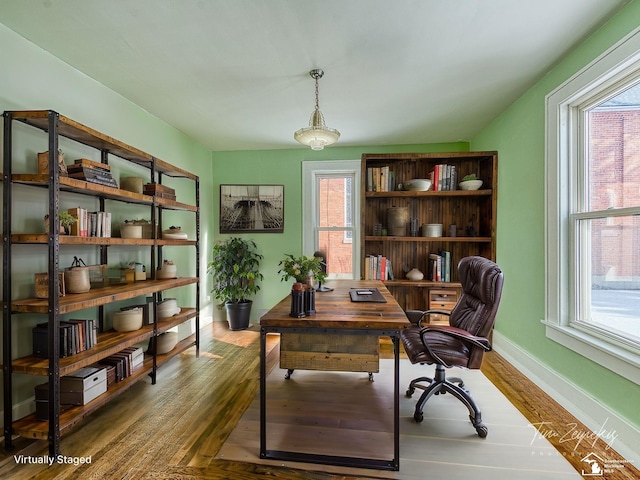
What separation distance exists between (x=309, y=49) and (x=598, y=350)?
106 inches

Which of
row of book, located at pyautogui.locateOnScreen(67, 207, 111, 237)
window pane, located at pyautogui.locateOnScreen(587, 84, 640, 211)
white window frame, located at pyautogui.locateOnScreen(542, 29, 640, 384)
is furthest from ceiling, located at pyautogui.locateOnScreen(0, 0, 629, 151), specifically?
row of book, located at pyautogui.locateOnScreen(67, 207, 111, 237)

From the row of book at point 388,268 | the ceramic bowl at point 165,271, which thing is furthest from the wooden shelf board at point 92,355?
the row of book at point 388,268

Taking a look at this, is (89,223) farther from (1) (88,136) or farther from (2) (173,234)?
(2) (173,234)

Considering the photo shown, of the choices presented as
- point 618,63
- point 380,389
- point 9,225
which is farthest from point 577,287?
point 9,225

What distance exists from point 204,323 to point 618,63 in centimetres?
462

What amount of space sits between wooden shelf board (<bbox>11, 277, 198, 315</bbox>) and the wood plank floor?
0.82m

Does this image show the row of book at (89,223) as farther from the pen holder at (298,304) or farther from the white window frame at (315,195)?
the white window frame at (315,195)

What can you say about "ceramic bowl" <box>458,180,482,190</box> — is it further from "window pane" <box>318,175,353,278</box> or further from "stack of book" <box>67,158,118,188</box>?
"stack of book" <box>67,158,118,188</box>

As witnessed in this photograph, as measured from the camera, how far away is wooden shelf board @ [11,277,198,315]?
1.75 m

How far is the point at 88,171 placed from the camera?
2055mm

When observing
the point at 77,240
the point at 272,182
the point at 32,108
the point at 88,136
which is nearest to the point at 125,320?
the point at 77,240

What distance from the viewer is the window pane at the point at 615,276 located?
183 cm

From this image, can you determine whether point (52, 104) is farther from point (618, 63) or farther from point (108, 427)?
point (618, 63)

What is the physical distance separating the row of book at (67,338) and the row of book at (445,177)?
3543 mm
